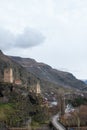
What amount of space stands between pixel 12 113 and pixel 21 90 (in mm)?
21592

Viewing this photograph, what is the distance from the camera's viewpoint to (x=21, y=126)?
5177 inches

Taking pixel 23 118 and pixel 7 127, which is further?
pixel 23 118

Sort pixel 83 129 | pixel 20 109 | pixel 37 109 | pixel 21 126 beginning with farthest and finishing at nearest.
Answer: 1. pixel 37 109
2. pixel 20 109
3. pixel 21 126
4. pixel 83 129

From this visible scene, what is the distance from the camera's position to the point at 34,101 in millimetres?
156375

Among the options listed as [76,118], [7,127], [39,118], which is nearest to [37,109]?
[39,118]

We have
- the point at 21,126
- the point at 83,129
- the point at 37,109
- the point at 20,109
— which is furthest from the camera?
the point at 37,109

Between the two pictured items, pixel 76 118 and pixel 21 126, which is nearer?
pixel 21 126

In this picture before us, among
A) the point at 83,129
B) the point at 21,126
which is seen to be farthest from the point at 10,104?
the point at 83,129

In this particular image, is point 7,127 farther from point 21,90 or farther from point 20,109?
point 21,90

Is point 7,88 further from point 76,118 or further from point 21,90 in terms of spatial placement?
point 76,118

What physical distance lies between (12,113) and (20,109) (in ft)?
19.6

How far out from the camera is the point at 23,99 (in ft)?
490

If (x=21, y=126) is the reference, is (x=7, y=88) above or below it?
above

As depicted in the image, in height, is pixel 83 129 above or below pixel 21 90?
below
